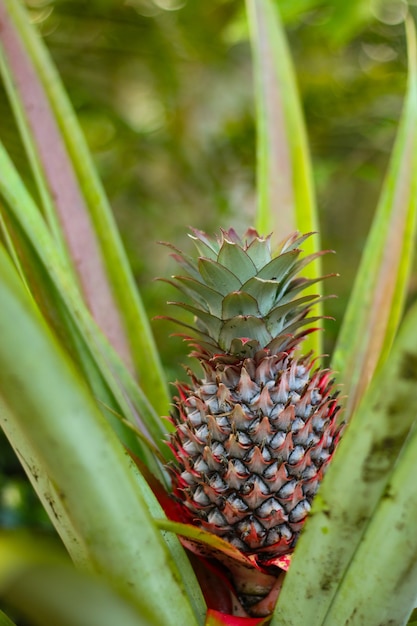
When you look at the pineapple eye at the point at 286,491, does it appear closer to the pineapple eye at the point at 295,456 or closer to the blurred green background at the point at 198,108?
the pineapple eye at the point at 295,456

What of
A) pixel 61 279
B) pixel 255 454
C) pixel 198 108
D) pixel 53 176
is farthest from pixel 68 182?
pixel 198 108

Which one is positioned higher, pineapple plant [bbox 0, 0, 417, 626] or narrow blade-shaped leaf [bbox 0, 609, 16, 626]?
pineapple plant [bbox 0, 0, 417, 626]

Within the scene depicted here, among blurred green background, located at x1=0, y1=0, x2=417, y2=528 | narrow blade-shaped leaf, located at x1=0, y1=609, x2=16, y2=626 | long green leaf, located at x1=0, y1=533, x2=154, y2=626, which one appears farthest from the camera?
blurred green background, located at x1=0, y1=0, x2=417, y2=528

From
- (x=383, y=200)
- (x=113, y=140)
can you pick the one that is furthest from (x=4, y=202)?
(x=113, y=140)

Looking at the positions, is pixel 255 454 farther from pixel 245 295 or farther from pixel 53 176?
pixel 53 176

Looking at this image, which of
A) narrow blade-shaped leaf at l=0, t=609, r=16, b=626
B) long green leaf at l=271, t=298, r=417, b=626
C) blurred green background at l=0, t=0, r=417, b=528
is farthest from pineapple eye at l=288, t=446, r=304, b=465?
blurred green background at l=0, t=0, r=417, b=528

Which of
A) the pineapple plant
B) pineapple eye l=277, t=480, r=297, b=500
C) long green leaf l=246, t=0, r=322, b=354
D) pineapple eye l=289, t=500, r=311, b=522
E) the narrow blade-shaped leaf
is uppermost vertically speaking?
long green leaf l=246, t=0, r=322, b=354

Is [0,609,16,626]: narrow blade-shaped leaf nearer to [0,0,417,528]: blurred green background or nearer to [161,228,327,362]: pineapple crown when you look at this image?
[161,228,327,362]: pineapple crown

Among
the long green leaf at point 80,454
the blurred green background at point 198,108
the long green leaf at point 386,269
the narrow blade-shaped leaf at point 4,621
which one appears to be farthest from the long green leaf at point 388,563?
the blurred green background at point 198,108

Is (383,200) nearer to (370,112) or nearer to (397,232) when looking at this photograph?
(397,232)
